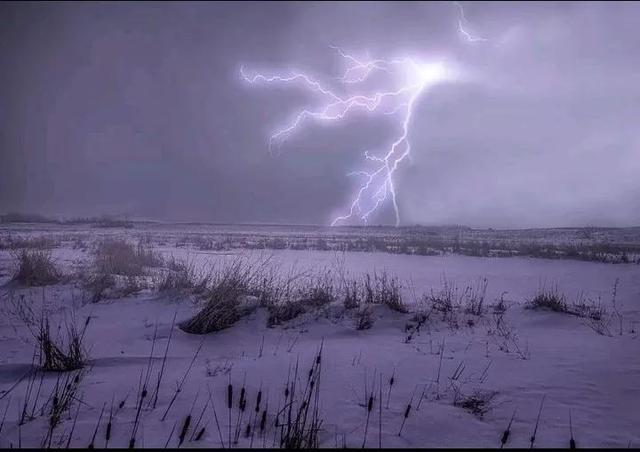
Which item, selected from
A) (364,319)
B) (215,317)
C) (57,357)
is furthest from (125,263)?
(364,319)

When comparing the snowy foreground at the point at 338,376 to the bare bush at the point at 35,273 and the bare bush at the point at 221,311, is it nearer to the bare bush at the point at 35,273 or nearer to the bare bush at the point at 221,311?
the bare bush at the point at 221,311

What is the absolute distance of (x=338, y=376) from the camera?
4.07 metres

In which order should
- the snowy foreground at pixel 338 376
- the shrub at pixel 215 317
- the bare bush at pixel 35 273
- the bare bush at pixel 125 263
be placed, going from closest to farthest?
the snowy foreground at pixel 338 376, the shrub at pixel 215 317, the bare bush at pixel 35 273, the bare bush at pixel 125 263

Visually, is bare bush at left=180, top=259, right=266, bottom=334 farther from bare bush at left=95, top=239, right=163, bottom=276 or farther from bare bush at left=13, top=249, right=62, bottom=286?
bare bush at left=13, top=249, right=62, bottom=286

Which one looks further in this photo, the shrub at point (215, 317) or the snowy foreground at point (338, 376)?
the shrub at point (215, 317)

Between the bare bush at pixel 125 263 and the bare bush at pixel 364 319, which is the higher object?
the bare bush at pixel 125 263

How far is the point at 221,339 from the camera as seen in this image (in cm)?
545

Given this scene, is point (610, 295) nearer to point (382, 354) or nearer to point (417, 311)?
point (417, 311)

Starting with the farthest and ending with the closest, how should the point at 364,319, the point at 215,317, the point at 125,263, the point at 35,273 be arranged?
the point at 125,263
the point at 35,273
the point at 364,319
the point at 215,317

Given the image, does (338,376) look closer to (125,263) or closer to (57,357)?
(57,357)

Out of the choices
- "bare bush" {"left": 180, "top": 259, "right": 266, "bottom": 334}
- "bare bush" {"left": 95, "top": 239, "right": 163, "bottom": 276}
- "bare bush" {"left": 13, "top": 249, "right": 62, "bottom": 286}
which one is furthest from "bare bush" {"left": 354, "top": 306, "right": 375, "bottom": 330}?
"bare bush" {"left": 13, "top": 249, "right": 62, "bottom": 286}

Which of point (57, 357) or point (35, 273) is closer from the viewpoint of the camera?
point (57, 357)

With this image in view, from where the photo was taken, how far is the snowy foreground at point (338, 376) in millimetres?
2916

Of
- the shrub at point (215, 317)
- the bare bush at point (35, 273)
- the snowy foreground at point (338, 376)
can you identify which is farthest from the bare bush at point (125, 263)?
the shrub at point (215, 317)
